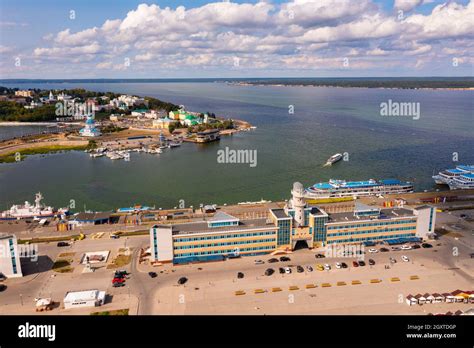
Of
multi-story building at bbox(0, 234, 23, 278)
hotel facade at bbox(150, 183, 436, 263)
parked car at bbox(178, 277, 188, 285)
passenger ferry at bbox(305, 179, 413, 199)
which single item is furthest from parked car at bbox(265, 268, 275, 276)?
passenger ferry at bbox(305, 179, 413, 199)

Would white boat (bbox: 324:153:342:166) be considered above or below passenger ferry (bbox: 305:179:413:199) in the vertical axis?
above

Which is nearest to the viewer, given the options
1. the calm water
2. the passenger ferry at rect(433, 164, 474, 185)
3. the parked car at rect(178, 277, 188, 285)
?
the parked car at rect(178, 277, 188, 285)

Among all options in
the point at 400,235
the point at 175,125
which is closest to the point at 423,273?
the point at 400,235

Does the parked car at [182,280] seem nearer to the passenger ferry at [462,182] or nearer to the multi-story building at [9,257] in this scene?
the multi-story building at [9,257]

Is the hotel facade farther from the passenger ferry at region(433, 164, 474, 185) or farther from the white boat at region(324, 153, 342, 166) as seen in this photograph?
the white boat at region(324, 153, 342, 166)

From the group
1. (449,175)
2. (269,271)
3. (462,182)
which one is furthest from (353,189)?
(269,271)
